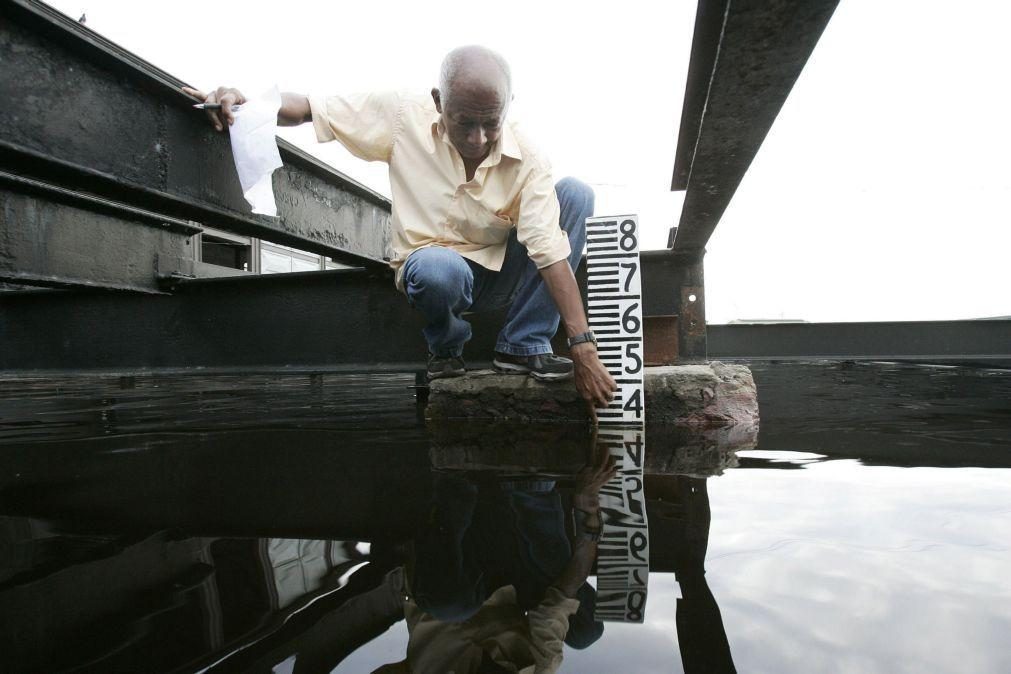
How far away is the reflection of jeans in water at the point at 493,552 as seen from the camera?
2.62 ft

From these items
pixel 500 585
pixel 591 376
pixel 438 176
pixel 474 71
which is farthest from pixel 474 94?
pixel 500 585

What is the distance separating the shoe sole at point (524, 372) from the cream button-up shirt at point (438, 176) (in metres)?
0.52

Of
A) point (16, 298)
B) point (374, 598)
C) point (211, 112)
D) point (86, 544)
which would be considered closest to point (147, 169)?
point (211, 112)

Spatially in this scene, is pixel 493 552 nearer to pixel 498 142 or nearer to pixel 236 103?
pixel 498 142

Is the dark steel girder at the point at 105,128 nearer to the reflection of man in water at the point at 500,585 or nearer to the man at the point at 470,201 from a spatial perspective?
the man at the point at 470,201

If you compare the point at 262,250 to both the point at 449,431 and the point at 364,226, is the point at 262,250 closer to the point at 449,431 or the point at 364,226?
the point at 364,226

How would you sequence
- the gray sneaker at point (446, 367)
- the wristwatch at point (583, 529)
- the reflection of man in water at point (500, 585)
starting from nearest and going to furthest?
the reflection of man in water at point (500, 585) < the wristwatch at point (583, 529) < the gray sneaker at point (446, 367)

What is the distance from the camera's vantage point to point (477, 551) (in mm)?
991

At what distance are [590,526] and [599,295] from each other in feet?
4.68

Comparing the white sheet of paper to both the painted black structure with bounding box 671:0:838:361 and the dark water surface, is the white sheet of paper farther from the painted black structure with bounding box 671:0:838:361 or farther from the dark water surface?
the painted black structure with bounding box 671:0:838:361

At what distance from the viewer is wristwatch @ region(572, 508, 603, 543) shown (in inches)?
41.4

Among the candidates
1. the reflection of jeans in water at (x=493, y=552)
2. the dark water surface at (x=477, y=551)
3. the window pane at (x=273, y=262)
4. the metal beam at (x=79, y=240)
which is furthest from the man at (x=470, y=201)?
the window pane at (x=273, y=262)

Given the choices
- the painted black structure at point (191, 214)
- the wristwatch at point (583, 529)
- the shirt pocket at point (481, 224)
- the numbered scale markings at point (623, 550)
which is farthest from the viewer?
the shirt pocket at point (481, 224)

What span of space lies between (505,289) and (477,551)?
5.44 feet
